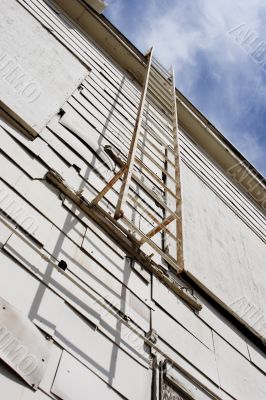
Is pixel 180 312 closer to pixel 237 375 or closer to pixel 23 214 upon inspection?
pixel 237 375

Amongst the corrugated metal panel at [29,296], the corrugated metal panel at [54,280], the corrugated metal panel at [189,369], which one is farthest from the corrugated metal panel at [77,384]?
the corrugated metal panel at [189,369]

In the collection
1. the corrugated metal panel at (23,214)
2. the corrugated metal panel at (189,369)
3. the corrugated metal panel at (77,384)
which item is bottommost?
the corrugated metal panel at (77,384)

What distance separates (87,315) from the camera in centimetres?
290

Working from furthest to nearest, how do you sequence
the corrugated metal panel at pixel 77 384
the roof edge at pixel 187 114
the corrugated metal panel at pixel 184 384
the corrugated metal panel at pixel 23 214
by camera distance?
the roof edge at pixel 187 114 → the corrugated metal panel at pixel 184 384 → the corrugated metal panel at pixel 23 214 → the corrugated metal panel at pixel 77 384

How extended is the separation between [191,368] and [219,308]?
1176 millimetres

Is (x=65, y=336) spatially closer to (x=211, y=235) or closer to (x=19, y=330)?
(x=19, y=330)

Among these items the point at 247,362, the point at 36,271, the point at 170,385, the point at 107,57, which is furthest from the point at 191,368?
the point at 107,57

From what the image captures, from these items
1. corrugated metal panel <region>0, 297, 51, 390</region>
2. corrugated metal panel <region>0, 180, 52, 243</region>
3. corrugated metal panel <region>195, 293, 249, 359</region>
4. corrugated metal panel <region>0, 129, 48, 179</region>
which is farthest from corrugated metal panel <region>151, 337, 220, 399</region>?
corrugated metal panel <region>0, 129, 48, 179</region>

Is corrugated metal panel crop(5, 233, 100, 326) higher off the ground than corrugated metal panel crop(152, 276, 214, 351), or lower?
lower

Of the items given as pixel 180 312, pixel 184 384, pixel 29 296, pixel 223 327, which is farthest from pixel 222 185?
pixel 29 296

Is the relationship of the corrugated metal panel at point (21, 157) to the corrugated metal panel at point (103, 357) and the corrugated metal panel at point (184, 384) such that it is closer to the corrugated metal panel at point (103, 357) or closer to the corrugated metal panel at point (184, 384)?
the corrugated metal panel at point (103, 357)

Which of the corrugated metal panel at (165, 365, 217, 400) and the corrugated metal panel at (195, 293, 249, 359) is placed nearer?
the corrugated metal panel at (165, 365, 217, 400)

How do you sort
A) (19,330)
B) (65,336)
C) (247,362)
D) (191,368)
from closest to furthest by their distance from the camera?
(19,330) → (65,336) → (191,368) → (247,362)

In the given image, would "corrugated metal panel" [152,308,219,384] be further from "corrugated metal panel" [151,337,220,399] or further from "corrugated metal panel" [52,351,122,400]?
"corrugated metal panel" [52,351,122,400]
